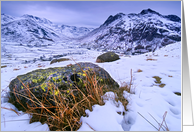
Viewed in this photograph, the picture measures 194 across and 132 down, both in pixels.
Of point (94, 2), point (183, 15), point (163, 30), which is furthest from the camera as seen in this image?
point (163, 30)

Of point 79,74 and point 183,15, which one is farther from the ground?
point 183,15

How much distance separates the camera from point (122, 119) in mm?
1168

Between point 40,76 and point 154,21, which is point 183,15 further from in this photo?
point 154,21

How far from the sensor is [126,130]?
1.09 m

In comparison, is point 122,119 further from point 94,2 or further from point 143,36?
point 143,36

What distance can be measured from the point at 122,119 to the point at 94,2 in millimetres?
2917

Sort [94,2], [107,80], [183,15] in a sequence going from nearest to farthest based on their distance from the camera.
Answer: [183,15] → [107,80] → [94,2]

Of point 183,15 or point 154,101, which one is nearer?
point 154,101

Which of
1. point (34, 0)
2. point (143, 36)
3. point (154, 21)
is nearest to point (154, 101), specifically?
point (34, 0)

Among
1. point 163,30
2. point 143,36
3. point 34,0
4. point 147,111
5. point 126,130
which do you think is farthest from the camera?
point 143,36

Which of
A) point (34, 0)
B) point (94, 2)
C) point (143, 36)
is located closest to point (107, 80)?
point (94, 2)

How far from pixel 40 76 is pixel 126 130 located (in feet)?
5.90

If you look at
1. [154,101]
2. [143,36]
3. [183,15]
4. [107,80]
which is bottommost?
[154,101]

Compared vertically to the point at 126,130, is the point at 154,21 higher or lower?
higher
